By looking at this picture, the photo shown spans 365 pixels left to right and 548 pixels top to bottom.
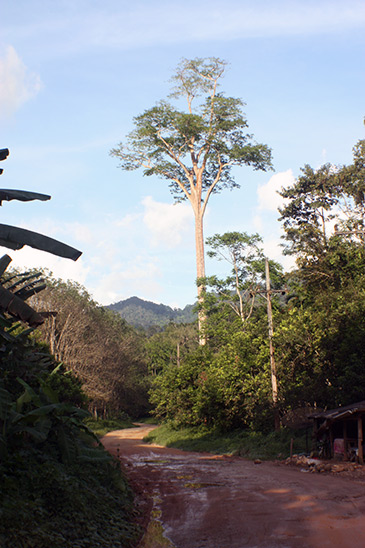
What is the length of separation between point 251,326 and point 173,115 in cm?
1702

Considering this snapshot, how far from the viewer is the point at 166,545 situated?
8.95 m

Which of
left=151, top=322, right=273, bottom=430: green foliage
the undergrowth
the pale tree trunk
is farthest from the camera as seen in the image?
the pale tree trunk

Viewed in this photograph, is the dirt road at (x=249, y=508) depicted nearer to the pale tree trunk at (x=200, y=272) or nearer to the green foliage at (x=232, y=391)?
the green foliage at (x=232, y=391)

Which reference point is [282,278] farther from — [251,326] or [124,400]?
[124,400]

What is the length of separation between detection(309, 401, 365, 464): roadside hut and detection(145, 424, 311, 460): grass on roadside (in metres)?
0.88

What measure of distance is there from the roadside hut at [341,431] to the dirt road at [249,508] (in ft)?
7.21

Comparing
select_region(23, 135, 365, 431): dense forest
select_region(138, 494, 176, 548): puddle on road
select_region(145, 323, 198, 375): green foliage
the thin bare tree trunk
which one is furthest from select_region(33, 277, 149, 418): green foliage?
select_region(138, 494, 176, 548): puddle on road

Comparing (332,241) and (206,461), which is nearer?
(206,461)

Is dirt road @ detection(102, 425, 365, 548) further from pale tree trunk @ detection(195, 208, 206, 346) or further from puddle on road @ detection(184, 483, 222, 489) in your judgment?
pale tree trunk @ detection(195, 208, 206, 346)

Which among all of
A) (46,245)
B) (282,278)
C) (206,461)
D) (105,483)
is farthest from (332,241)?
(46,245)

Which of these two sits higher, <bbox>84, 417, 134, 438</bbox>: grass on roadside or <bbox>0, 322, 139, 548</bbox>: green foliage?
<bbox>0, 322, 139, 548</bbox>: green foliage

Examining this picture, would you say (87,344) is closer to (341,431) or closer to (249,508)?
(341,431)

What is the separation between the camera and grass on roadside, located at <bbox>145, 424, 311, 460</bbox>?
22734 mm

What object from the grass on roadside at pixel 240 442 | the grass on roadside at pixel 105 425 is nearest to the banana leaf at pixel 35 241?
the grass on roadside at pixel 240 442
